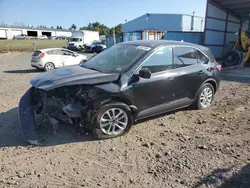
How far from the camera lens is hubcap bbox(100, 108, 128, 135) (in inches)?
158

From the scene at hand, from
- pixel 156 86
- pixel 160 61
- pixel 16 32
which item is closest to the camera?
pixel 156 86

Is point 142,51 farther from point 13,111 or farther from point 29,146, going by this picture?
point 13,111

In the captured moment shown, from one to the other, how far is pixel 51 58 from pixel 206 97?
10.1m

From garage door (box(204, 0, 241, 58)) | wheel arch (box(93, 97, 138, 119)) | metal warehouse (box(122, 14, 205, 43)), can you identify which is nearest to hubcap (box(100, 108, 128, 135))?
wheel arch (box(93, 97, 138, 119))

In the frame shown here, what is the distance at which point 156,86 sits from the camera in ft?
14.6

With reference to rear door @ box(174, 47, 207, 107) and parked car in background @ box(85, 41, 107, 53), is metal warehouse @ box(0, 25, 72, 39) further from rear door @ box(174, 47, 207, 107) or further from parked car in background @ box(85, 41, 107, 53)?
rear door @ box(174, 47, 207, 107)

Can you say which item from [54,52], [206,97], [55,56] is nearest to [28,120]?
[206,97]

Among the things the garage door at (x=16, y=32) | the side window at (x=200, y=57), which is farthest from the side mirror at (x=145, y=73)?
the garage door at (x=16, y=32)

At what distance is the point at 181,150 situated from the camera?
3736 mm

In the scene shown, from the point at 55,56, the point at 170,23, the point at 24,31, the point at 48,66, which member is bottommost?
the point at 48,66

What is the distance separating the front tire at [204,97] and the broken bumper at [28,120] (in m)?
3.65

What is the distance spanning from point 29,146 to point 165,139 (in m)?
2.35

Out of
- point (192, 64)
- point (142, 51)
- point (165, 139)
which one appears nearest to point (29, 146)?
point (165, 139)

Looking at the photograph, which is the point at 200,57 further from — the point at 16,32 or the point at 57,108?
the point at 16,32
